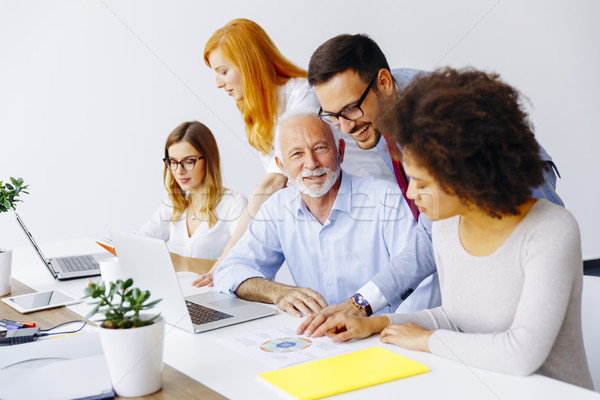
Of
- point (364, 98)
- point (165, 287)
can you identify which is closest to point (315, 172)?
point (364, 98)

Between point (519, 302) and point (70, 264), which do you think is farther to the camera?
point (70, 264)

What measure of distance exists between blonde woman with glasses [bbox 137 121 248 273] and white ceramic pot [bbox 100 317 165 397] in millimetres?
1862

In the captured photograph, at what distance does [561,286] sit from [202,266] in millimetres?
1556

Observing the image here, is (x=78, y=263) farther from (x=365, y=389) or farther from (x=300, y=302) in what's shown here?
(x=365, y=389)

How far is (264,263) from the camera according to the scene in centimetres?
214

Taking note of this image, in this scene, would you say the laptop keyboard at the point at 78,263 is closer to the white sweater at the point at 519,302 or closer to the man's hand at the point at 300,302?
the man's hand at the point at 300,302

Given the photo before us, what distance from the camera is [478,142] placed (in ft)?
3.98

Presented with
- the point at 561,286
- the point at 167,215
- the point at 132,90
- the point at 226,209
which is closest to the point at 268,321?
the point at 561,286

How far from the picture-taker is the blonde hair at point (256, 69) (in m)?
2.54

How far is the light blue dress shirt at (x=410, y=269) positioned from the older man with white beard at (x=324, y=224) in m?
0.13

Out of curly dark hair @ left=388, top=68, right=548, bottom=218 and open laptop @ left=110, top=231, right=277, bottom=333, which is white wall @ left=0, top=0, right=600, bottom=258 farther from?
curly dark hair @ left=388, top=68, right=548, bottom=218

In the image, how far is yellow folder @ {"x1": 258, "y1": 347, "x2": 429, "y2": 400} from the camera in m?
1.09

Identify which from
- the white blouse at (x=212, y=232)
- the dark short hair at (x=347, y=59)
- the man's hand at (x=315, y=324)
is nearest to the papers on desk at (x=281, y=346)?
the man's hand at (x=315, y=324)

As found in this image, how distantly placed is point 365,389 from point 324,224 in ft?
3.33
